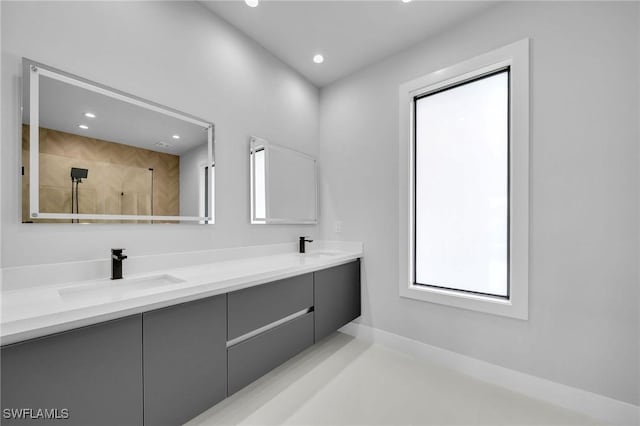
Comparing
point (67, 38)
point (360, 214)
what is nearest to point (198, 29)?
point (67, 38)

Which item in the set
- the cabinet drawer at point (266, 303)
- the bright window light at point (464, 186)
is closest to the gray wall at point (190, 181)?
the cabinet drawer at point (266, 303)

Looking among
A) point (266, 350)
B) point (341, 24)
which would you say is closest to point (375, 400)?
point (266, 350)

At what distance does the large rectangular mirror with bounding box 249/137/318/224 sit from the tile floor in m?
1.24


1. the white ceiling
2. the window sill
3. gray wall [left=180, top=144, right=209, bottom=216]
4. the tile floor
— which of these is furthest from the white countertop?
the white ceiling

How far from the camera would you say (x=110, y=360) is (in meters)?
1.00

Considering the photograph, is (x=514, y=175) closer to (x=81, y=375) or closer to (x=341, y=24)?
(x=341, y=24)

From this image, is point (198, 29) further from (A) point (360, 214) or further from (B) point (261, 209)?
(A) point (360, 214)

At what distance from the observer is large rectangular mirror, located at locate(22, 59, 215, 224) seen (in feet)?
4.00

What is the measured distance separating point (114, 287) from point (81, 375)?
1.46 ft

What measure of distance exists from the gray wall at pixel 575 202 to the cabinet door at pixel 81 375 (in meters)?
2.03

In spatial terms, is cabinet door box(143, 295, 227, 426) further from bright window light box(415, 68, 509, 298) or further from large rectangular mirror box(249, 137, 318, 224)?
bright window light box(415, 68, 509, 298)

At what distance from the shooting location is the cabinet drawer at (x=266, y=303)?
1436mm

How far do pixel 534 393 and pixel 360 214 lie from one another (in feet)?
5.83

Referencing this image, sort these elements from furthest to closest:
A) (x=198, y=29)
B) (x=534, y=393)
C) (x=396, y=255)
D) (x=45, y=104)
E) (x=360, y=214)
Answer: (x=360, y=214), (x=396, y=255), (x=198, y=29), (x=534, y=393), (x=45, y=104)
